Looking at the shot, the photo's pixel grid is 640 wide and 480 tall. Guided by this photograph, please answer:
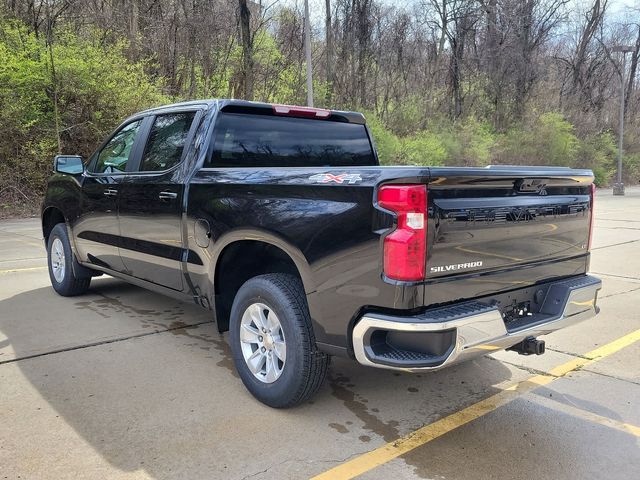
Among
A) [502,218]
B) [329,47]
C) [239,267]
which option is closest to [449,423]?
[502,218]

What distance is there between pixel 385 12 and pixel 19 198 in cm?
2318

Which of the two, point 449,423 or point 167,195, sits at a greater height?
point 167,195

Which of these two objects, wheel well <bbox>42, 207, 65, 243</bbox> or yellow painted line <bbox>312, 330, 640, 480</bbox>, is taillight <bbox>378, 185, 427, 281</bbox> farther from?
wheel well <bbox>42, 207, 65, 243</bbox>

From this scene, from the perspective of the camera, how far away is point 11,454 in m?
2.90

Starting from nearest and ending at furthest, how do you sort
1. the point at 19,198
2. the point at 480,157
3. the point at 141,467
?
the point at 141,467 → the point at 19,198 → the point at 480,157

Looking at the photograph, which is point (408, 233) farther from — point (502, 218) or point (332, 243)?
point (502, 218)

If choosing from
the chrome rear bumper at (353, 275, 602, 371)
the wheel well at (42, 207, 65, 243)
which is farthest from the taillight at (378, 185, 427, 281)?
the wheel well at (42, 207, 65, 243)

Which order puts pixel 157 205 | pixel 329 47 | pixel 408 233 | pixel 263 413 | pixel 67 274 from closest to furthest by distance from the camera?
pixel 408 233 → pixel 263 413 → pixel 157 205 → pixel 67 274 → pixel 329 47

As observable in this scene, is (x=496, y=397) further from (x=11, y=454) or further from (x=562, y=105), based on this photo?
(x=562, y=105)

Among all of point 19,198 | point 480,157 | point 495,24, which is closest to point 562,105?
point 495,24

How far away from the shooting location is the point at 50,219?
644cm

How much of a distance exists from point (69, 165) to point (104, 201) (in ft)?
2.53

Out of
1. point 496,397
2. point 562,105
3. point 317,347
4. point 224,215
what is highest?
point 562,105

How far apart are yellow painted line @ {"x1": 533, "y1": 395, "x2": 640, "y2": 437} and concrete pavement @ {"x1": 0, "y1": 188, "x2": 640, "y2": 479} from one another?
12 mm
